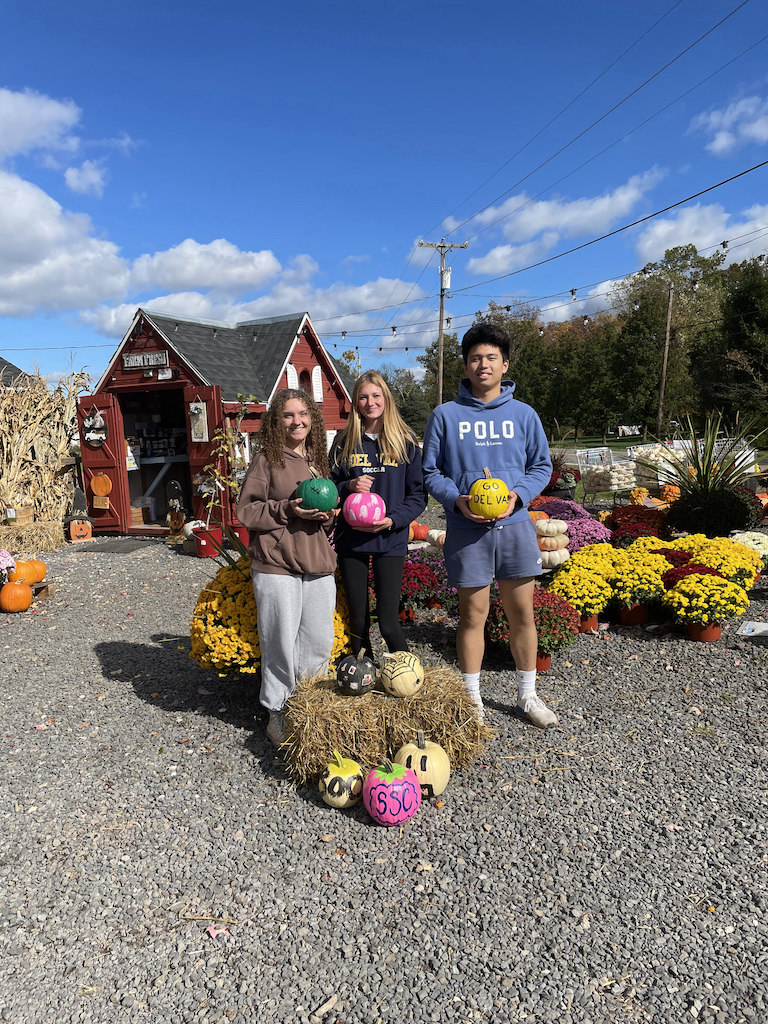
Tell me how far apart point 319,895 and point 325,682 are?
3.78 feet

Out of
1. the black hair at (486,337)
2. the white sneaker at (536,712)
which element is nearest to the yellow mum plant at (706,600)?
the white sneaker at (536,712)

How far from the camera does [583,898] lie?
100 inches

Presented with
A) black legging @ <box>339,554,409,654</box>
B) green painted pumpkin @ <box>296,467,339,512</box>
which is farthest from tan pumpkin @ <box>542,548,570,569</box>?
green painted pumpkin @ <box>296,467,339,512</box>

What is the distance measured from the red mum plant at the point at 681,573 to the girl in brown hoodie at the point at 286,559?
10.8 feet

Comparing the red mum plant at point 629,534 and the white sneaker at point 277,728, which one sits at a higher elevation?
the red mum plant at point 629,534

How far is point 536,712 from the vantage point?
12.9 feet

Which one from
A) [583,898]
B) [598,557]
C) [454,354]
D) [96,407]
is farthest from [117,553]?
[454,354]

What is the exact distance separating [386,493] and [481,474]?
0.55 m

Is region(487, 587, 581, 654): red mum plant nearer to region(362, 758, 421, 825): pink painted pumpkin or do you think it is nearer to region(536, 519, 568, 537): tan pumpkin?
region(536, 519, 568, 537): tan pumpkin

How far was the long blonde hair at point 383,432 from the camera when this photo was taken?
377cm

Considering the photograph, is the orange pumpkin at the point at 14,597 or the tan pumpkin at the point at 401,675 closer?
the tan pumpkin at the point at 401,675

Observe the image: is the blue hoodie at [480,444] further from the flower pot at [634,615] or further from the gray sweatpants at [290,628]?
the flower pot at [634,615]

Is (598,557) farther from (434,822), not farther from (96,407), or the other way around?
(96,407)

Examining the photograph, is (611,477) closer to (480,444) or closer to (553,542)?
(553,542)
